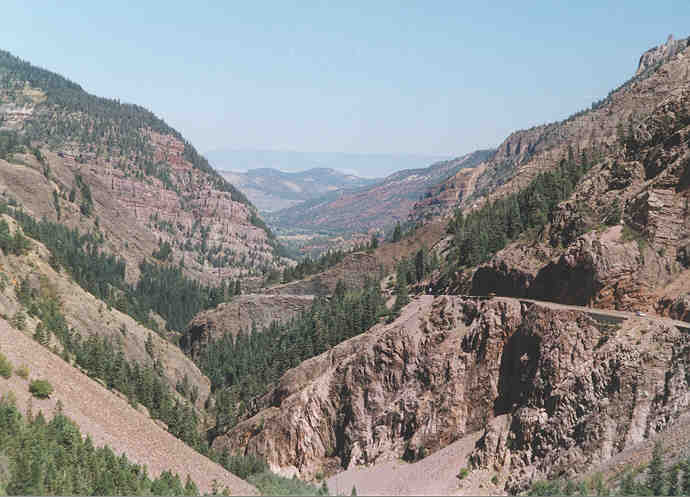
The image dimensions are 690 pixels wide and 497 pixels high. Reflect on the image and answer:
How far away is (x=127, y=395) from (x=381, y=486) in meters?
27.3

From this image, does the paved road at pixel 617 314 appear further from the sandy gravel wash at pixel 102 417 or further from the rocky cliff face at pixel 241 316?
the rocky cliff face at pixel 241 316

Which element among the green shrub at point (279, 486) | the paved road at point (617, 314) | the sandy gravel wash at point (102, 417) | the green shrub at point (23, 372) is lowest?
the green shrub at point (279, 486)

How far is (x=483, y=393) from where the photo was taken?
61500 mm

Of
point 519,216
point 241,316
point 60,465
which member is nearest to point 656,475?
point 60,465

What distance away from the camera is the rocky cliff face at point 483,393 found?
47.0 m

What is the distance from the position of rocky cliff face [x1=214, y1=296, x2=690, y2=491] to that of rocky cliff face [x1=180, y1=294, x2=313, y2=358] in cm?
5388

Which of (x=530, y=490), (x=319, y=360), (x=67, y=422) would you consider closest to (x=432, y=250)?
(x=319, y=360)

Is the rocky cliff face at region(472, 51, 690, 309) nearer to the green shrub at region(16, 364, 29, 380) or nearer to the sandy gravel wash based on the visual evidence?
the sandy gravel wash

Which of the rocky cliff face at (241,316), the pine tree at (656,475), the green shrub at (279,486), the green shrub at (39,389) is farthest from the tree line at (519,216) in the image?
the green shrub at (39,389)

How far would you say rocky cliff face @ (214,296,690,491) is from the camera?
47031 millimetres

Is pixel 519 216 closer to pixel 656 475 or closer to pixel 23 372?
pixel 656 475

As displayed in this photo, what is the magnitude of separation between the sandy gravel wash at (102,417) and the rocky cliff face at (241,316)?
261 ft

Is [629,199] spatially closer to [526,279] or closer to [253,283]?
[526,279]

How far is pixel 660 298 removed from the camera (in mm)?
53625
